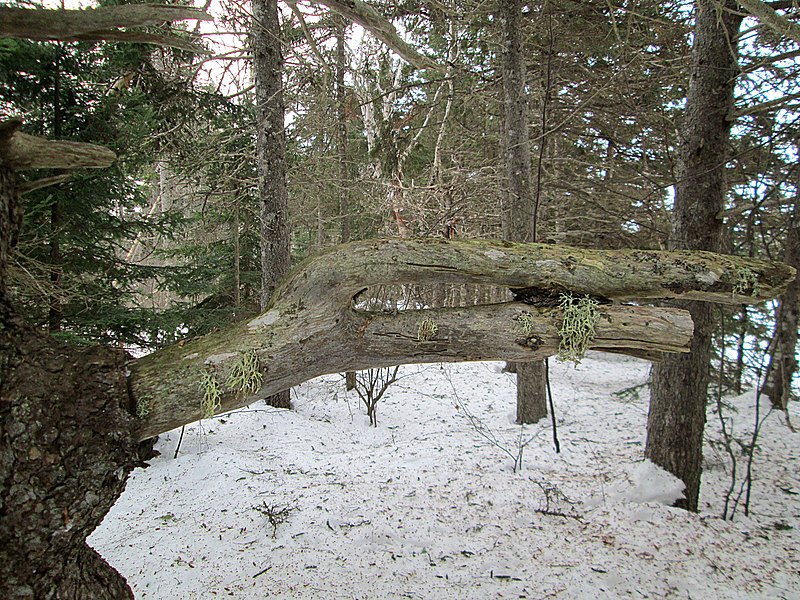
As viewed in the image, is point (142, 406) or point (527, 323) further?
point (527, 323)

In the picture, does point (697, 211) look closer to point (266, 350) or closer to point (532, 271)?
point (532, 271)

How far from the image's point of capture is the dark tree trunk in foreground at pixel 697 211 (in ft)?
13.8

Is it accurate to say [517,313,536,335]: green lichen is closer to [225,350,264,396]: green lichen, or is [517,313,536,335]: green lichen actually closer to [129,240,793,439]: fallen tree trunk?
[129,240,793,439]: fallen tree trunk

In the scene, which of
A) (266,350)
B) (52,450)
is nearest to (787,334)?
(266,350)

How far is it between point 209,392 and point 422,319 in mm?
1050

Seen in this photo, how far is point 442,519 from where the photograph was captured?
4152mm

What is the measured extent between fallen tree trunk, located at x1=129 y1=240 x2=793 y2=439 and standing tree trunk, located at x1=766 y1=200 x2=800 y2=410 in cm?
232

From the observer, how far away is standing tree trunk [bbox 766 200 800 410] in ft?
13.5

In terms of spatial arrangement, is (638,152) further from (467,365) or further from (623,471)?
(467,365)

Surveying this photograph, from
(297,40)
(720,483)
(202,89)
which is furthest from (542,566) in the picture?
(297,40)

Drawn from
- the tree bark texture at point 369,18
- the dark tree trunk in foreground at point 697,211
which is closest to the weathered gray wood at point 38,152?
the tree bark texture at point 369,18

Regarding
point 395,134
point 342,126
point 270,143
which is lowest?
point 270,143

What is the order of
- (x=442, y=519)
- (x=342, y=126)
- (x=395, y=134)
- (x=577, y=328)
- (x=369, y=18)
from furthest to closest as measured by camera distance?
(x=342, y=126), (x=395, y=134), (x=442, y=519), (x=369, y=18), (x=577, y=328)

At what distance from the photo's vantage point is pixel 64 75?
5.24m
